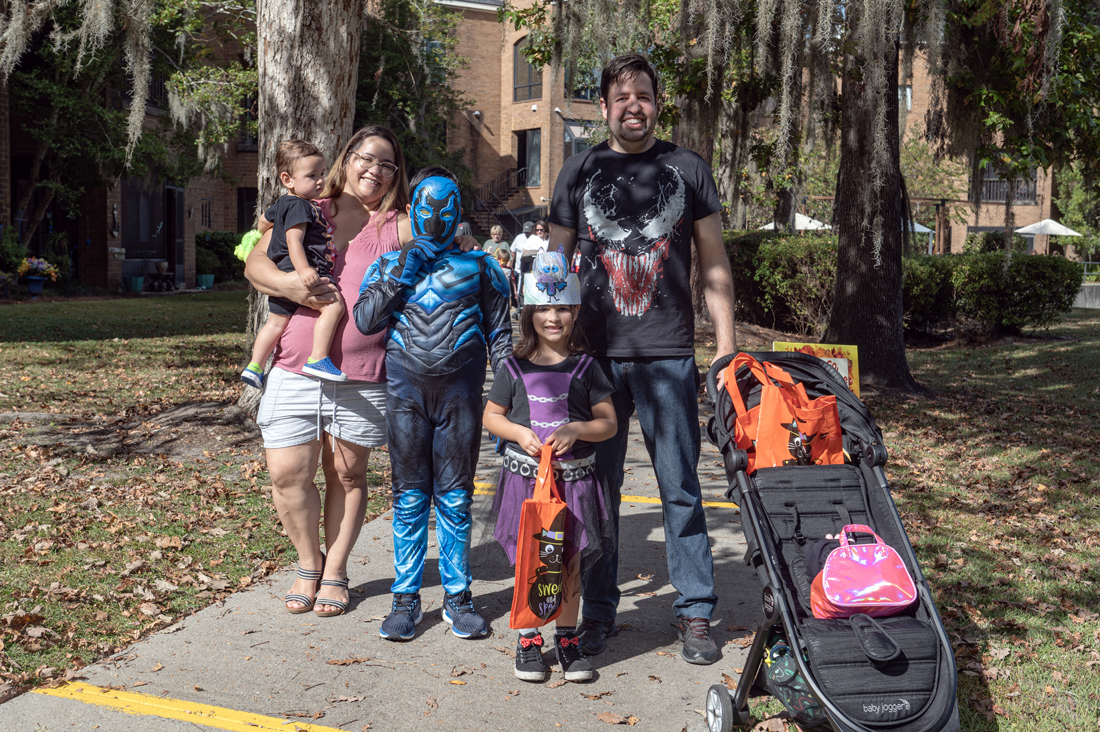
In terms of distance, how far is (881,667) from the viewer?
2.88 m

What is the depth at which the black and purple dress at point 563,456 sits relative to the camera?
3766 mm

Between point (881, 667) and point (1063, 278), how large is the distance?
16.2m

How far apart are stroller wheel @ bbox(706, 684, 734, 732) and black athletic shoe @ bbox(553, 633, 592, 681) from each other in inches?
22.9

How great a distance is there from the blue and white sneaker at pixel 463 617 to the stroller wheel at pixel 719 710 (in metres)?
1.20

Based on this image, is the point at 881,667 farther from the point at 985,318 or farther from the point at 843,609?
the point at 985,318

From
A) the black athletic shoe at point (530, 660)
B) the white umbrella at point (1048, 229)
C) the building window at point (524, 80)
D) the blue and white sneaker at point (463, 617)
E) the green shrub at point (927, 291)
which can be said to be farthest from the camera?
the building window at point (524, 80)

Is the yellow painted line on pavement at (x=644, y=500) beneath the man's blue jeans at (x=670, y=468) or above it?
beneath

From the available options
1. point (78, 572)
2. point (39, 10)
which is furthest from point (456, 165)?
point (78, 572)

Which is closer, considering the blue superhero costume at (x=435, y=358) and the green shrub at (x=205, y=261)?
the blue superhero costume at (x=435, y=358)

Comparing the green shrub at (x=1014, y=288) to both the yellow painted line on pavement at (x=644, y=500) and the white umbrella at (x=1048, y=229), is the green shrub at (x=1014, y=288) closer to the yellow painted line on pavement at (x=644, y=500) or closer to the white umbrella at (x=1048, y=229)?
the yellow painted line on pavement at (x=644, y=500)

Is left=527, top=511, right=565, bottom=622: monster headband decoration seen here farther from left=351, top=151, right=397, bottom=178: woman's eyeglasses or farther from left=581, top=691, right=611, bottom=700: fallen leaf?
left=351, top=151, right=397, bottom=178: woman's eyeglasses

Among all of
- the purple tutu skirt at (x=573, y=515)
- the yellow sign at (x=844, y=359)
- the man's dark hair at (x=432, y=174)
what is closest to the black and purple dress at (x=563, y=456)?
the purple tutu skirt at (x=573, y=515)

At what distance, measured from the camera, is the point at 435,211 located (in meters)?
3.98

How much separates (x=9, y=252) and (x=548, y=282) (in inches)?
782
